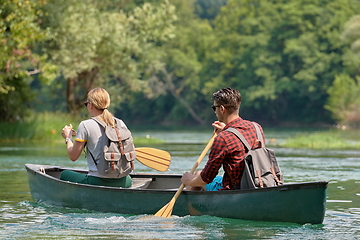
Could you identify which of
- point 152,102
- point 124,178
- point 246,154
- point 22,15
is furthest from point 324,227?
point 152,102

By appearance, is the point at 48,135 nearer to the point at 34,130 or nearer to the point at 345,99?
the point at 34,130

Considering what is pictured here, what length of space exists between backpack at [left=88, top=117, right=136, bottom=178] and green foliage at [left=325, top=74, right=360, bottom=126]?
40016 millimetres

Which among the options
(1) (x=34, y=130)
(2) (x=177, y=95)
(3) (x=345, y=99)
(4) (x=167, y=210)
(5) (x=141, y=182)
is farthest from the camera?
(2) (x=177, y=95)

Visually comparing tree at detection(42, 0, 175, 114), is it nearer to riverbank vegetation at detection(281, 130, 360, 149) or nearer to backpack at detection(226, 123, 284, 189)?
riverbank vegetation at detection(281, 130, 360, 149)

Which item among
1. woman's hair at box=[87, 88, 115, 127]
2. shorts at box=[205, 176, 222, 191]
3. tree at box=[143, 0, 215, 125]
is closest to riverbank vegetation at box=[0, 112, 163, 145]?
woman's hair at box=[87, 88, 115, 127]

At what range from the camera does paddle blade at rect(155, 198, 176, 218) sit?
7.44 m

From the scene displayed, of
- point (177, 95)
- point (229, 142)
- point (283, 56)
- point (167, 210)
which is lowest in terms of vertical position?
point (167, 210)

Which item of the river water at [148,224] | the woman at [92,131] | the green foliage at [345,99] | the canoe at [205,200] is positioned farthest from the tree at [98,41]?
the green foliage at [345,99]

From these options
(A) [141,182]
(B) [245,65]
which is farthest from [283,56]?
(A) [141,182]

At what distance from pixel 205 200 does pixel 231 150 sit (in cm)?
80

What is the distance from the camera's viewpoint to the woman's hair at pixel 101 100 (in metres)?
7.48

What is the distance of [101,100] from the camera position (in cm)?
752

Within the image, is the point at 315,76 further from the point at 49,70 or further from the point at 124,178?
the point at 124,178

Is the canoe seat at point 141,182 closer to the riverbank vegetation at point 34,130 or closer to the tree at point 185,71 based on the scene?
the riverbank vegetation at point 34,130
